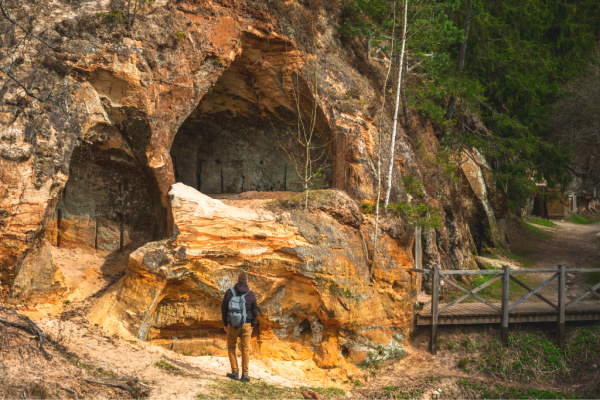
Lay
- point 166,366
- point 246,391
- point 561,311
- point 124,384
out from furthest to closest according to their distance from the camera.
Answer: point 561,311 < point 166,366 < point 246,391 < point 124,384

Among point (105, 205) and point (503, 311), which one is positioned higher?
point (105, 205)

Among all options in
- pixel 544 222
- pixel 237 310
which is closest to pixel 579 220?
pixel 544 222

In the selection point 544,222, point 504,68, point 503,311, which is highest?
point 504,68

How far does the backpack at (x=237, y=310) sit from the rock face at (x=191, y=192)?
8.12ft

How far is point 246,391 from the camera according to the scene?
28.0 feet

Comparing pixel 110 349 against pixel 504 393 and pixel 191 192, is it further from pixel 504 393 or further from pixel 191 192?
pixel 504 393

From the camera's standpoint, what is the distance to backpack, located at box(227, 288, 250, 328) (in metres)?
8.58

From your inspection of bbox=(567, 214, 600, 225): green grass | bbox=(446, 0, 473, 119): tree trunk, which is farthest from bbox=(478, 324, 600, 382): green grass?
bbox=(567, 214, 600, 225): green grass

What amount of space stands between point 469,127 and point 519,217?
225 inches

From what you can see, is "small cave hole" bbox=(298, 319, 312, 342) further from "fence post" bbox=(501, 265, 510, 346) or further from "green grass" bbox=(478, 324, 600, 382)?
"fence post" bbox=(501, 265, 510, 346)

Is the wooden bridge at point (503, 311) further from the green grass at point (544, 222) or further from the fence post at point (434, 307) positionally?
the green grass at point (544, 222)

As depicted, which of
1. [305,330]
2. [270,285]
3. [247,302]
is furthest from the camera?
[305,330]

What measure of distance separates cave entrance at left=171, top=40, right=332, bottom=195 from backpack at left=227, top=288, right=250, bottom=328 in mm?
6306

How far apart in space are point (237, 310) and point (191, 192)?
3.79 metres
